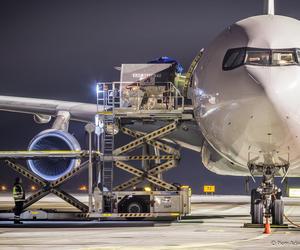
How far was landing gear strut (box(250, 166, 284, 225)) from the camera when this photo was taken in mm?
15250

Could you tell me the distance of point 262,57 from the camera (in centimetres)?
1384

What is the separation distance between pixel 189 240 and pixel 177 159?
222 inches

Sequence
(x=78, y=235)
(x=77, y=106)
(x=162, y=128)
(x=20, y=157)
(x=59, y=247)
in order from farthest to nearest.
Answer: (x=77, y=106)
(x=20, y=157)
(x=162, y=128)
(x=78, y=235)
(x=59, y=247)

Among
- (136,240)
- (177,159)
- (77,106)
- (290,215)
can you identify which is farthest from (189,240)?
(77,106)

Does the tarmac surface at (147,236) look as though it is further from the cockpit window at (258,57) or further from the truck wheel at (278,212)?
the cockpit window at (258,57)

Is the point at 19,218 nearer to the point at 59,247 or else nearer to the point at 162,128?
the point at 162,128

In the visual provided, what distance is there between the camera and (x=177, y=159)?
18.6m

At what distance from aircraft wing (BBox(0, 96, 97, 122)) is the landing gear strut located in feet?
27.2

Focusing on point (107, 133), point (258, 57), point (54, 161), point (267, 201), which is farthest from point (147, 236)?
point (54, 161)

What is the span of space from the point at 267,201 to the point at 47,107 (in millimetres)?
10207

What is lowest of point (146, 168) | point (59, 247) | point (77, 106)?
point (59, 247)

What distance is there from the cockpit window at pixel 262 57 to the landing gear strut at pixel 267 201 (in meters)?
2.38

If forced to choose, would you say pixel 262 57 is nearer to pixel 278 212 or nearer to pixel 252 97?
pixel 252 97

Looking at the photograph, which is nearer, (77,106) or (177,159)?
(177,159)
